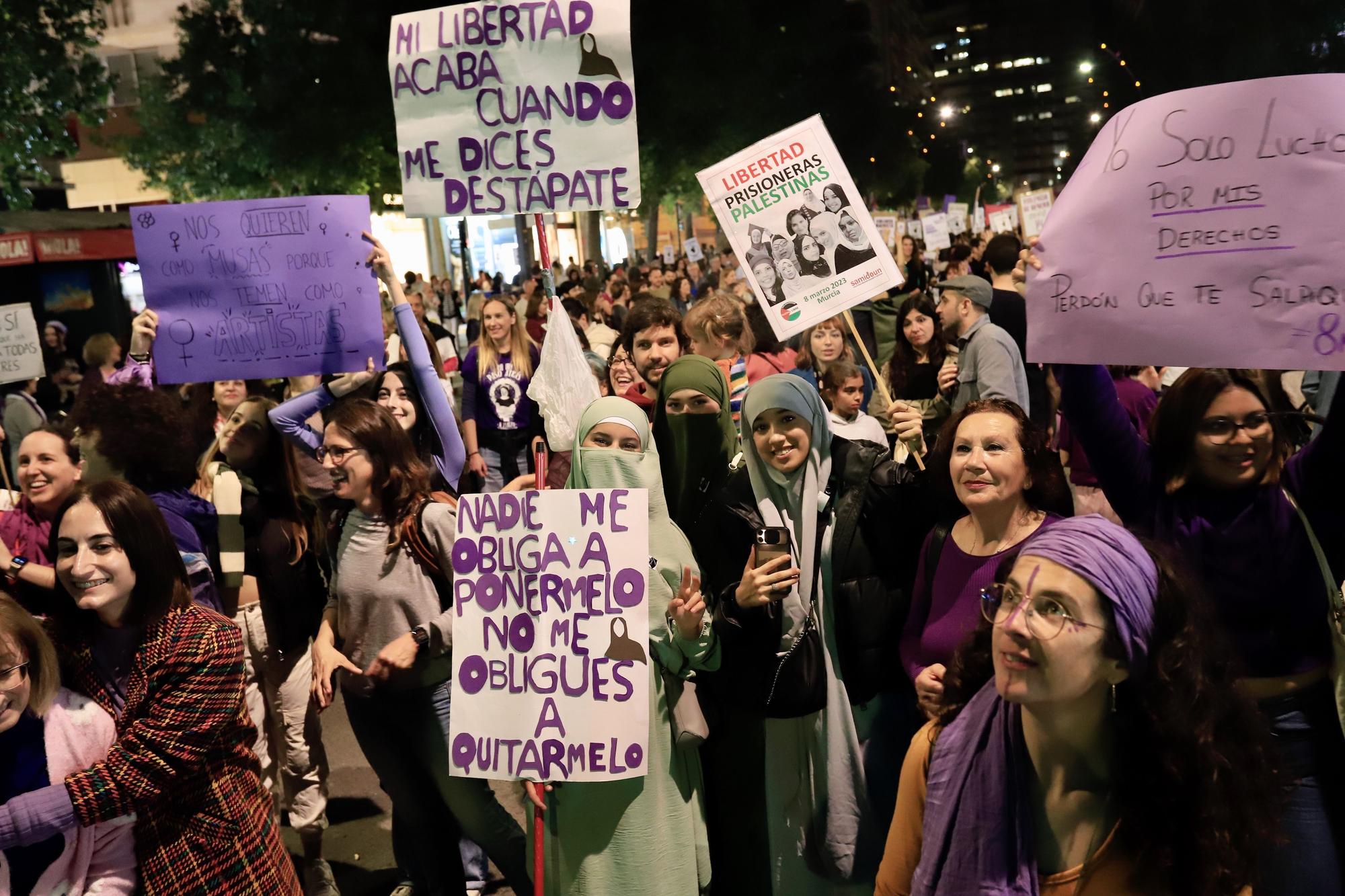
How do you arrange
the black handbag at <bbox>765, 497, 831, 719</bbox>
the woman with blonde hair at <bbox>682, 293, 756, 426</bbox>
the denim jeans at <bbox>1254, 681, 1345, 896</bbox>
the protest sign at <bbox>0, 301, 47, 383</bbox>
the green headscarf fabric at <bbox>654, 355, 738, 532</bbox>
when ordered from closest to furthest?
the denim jeans at <bbox>1254, 681, 1345, 896</bbox>, the black handbag at <bbox>765, 497, 831, 719</bbox>, the green headscarf fabric at <bbox>654, 355, 738, 532</bbox>, the woman with blonde hair at <bbox>682, 293, 756, 426</bbox>, the protest sign at <bbox>0, 301, 47, 383</bbox>

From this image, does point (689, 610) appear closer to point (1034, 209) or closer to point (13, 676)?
point (13, 676)

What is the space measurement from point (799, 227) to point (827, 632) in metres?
1.99

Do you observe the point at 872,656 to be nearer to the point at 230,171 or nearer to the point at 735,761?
the point at 735,761

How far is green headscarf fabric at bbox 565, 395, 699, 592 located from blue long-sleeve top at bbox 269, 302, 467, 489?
121 cm

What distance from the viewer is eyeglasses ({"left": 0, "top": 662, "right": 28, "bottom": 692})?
2721mm

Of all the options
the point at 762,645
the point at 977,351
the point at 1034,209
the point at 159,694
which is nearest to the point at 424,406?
the point at 159,694

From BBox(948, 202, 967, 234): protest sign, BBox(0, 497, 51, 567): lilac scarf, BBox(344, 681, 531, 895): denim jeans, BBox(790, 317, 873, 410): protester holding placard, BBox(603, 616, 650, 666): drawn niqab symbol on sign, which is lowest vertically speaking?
BBox(344, 681, 531, 895): denim jeans

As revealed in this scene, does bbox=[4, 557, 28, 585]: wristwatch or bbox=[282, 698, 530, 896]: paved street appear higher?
bbox=[4, 557, 28, 585]: wristwatch

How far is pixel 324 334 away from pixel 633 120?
1.64m

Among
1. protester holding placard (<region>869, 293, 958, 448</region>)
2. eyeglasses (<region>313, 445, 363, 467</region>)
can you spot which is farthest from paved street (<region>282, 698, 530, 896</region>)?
protester holding placard (<region>869, 293, 958, 448</region>)

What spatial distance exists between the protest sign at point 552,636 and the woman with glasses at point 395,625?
59 cm

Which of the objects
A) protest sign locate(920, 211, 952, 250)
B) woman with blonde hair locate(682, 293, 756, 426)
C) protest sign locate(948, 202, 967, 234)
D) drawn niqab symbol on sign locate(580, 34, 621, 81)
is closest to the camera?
drawn niqab symbol on sign locate(580, 34, 621, 81)

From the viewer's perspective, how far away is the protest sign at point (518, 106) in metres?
3.88

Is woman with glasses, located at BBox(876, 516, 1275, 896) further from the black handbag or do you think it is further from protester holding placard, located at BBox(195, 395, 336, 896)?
protester holding placard, located at BBox(195, 395, 336, 896)
